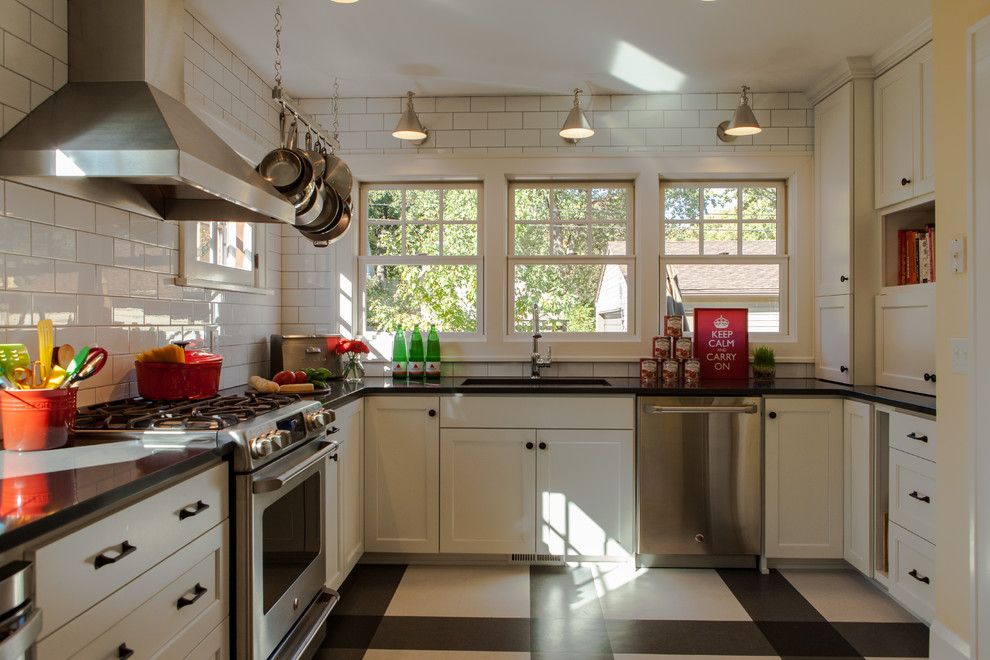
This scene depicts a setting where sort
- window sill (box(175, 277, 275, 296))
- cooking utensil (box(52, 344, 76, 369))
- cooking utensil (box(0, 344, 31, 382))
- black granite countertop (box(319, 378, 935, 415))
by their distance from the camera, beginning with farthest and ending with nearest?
black granite countertop (box(319, 378, 935, 415)), window sill (box(175, 277, 275, 296)), cooking utensil (box(52, 344, 76, 369)), cooking utensil (box(0, 344, 31, 382))

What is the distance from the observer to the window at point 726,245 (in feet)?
13.0

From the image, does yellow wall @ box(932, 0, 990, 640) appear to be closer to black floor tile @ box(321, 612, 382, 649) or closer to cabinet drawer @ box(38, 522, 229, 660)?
black floor tile @ box(321, 612, 382, 649)

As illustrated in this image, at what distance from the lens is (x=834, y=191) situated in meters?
3.56

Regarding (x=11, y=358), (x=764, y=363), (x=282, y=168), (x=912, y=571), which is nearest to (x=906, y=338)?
(x=764, y=363)

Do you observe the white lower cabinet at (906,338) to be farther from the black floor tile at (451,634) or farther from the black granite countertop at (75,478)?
the black granite countertop at (75,478)

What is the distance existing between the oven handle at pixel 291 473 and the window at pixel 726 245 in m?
2.35

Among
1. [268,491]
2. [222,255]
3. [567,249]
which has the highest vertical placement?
[567,249]

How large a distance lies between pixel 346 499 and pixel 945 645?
2386 millimetres

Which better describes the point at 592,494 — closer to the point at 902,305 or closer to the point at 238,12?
the point at 902,305

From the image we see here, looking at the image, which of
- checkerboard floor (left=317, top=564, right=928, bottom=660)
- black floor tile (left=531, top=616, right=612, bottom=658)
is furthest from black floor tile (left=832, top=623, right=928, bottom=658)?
black floor tile (left=531, top=616, right=612, bottom=658)

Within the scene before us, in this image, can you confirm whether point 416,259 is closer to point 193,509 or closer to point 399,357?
point 399,357

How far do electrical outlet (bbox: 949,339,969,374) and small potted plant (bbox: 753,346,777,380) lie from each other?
1.47m

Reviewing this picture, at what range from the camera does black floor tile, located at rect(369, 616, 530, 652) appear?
2.51 m

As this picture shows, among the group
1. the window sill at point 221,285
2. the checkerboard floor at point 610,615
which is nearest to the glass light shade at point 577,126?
the window sill at point 221,285
